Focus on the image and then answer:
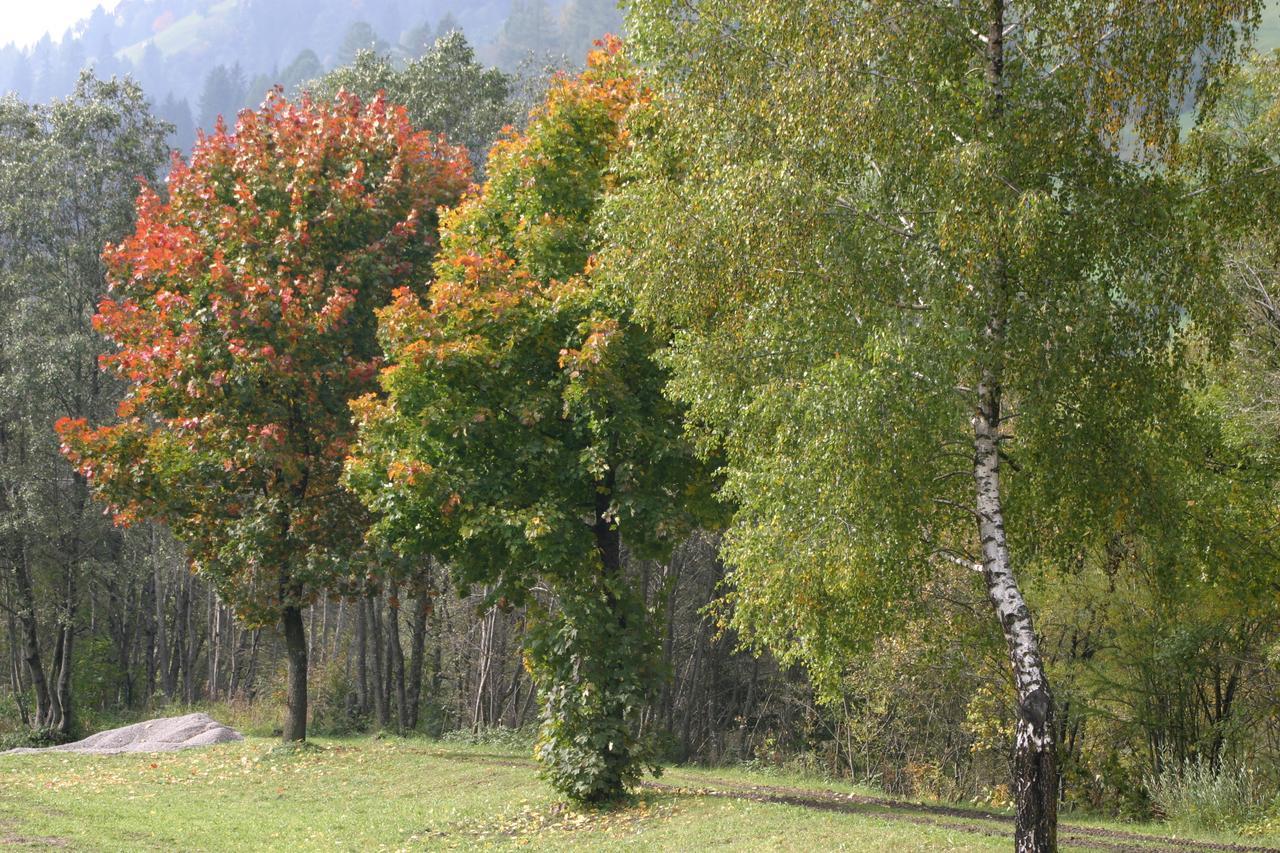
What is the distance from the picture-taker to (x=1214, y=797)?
48.7 ft

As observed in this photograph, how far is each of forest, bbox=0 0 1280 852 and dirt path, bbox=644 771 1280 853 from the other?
442 millimetres

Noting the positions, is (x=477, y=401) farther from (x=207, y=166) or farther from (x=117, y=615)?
(x=117, y=615)

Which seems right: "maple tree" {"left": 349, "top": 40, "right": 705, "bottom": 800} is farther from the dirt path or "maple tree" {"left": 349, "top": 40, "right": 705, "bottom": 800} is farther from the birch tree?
the birch tree

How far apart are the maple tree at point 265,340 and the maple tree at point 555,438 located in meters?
3.80

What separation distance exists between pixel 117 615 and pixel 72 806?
1061 inches

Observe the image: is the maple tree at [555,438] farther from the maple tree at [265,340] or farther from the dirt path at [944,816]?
the maple tree at [265,340]

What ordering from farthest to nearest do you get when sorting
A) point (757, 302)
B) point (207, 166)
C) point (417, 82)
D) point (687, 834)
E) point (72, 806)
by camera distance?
point (417, 82)
point (207, 166)
point (72, 806)
point (687, 834)
point (757, 302)

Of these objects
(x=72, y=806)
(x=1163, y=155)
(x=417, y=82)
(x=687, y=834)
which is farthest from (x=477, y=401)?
(x=417, y=82)

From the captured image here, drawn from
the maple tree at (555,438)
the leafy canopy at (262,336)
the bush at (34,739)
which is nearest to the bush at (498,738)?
the leafy canopy at (262,336)

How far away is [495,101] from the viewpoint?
3294cm

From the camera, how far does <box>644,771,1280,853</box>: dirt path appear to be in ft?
37.9

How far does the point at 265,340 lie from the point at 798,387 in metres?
11.1

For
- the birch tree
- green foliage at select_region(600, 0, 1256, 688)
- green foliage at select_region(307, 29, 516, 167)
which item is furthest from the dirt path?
green foliage at select_region(307, 29, 516, 167)

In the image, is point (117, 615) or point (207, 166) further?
point (117, 615)
